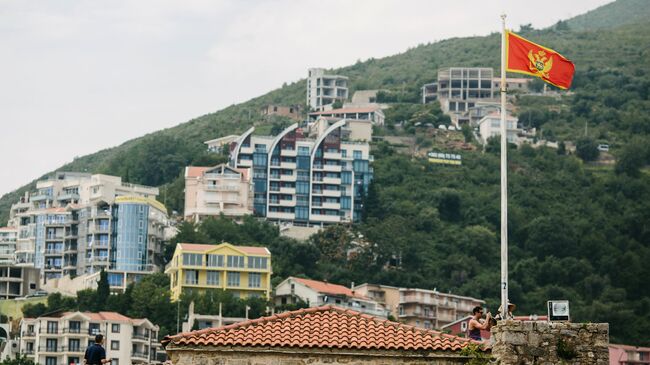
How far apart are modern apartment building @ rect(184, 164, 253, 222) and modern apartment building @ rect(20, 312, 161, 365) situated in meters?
46.3

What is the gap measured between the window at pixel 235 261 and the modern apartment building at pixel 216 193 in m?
24.5

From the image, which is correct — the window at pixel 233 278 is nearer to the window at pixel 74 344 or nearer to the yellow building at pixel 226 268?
the yellow building at pixel 226 268

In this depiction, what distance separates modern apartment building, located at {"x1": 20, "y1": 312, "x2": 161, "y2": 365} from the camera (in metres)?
143

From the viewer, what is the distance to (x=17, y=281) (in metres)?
176

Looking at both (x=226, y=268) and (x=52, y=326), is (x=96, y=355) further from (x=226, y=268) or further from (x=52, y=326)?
(x=226, y=268)

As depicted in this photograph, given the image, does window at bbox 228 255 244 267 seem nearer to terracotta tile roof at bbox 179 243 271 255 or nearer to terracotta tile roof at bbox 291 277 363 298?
terracotta tile roof at bbox 179 243 271 255

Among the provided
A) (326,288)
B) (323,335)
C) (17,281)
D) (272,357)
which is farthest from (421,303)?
(272,357)

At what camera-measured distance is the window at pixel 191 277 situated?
6393 inches

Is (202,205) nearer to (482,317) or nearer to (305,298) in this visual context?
(305,298)

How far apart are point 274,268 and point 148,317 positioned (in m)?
24.3

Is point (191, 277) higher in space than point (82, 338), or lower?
higher

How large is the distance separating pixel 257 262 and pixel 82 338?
27.7 m

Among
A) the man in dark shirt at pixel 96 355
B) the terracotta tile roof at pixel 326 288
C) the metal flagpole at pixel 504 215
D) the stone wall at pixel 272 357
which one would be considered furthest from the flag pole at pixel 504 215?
the terracotta tile roof at pixel 326 288

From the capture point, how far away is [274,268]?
174 m
